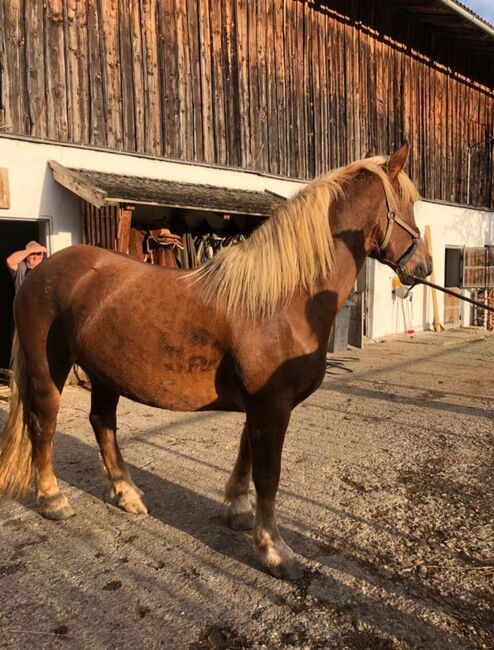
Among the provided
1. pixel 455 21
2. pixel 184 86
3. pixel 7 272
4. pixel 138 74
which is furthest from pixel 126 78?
pixel 455 21

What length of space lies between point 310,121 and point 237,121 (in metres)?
1.99

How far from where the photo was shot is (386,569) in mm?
2402

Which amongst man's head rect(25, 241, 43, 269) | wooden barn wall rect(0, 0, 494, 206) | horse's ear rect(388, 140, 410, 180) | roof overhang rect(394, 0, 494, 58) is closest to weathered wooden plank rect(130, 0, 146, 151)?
wooden barn wall rect(0, 0, 494, 206)

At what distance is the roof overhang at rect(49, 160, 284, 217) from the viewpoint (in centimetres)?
598

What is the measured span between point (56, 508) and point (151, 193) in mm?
4655

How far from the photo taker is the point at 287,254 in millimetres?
2441

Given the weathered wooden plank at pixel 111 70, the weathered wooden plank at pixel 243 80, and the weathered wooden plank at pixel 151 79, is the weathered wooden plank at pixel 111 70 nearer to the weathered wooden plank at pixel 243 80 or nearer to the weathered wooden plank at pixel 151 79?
the weathered wooden plank at pixel 151 79

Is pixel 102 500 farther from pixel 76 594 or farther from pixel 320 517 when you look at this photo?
pixel 320 517

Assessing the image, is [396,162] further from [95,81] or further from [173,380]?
[95,81]

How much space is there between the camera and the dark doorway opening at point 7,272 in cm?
809

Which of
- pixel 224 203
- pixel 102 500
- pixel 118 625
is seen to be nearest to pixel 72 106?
pixel 224 203

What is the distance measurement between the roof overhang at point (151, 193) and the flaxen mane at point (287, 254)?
297 cm

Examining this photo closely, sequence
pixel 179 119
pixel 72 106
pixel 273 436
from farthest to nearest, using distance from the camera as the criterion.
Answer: pixel 179 119, pixel 72 106, pixel 273 436

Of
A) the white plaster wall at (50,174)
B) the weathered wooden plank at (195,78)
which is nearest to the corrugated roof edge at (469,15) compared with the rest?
the weathered wooden plank at (195,78)
